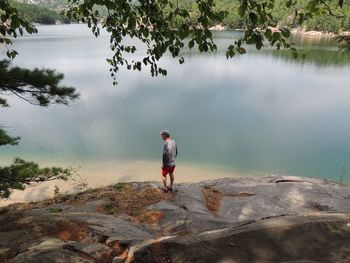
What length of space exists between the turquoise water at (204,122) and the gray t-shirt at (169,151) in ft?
30.4

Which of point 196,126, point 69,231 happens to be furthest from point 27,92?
point 196,126

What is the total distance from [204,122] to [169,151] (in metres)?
17.1

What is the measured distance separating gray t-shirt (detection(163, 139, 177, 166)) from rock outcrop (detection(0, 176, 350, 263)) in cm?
106

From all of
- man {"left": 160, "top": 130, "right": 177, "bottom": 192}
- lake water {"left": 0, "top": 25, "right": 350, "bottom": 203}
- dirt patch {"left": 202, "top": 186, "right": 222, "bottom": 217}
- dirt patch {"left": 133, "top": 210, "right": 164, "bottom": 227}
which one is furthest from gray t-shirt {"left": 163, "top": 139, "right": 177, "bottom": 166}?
lake water {"left": 0, "top": 25, "right": 350, "bottom": 203}

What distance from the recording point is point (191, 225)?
862cm

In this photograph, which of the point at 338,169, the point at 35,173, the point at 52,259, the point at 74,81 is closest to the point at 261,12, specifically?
the point at 52,259

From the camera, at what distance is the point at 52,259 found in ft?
16.9

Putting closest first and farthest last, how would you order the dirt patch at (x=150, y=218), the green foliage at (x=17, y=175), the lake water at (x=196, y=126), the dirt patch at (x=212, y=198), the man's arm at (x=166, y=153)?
the green foliage at (x=17, y=175) < the dirt patch at (x=150, y=218) < the dirt patch at (x=212, y=198) < the man's arm at (x=166, y=153) < the lake water at (x=196, y=126)

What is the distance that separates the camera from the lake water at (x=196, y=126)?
65.5 feet

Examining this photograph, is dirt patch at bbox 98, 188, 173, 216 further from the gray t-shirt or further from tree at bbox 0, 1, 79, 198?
tree at bbox 0, 1, 79, 198

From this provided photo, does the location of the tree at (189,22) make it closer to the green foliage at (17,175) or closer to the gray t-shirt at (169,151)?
the green foliage at (17,175)

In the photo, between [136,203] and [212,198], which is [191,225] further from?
[212,198]

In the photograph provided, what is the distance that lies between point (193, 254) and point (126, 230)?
9.64ft

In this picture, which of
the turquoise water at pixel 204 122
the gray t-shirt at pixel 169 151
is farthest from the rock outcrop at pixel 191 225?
the turquoise water at pixel 204 122
